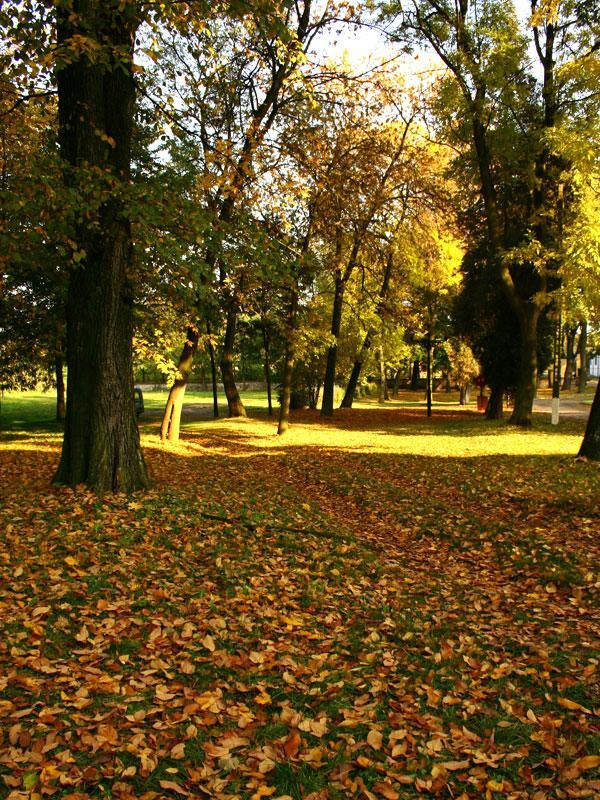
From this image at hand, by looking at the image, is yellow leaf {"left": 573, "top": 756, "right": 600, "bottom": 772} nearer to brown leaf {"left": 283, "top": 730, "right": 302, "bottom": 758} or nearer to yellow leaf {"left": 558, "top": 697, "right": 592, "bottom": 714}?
yellow leaf {"left": 558, "top": 697, "right": 592, "bottom": 714}

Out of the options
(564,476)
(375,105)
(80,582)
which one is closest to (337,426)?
(375,105)

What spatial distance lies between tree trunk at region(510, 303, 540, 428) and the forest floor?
10.8 metres

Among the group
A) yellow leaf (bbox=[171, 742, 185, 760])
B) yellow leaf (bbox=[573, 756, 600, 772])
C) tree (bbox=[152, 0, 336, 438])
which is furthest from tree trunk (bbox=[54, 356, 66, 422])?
yellow leaf (bbox=[573, 756, 600, 772])

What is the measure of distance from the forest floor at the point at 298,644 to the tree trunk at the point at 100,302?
659mm

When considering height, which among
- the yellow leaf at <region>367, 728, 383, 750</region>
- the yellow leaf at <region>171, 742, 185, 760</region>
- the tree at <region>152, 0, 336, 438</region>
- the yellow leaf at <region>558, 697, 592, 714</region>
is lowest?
the yellow leaf at <region>367, 728, 383, 750</region>

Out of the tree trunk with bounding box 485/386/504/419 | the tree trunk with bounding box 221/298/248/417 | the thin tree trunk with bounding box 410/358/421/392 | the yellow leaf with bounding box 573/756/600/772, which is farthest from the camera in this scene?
the thin tree trunk with bounding box 410/358/421/392

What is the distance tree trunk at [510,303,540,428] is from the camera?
20.0 metres

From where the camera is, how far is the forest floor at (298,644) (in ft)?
10.6

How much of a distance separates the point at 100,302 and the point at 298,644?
5761mm

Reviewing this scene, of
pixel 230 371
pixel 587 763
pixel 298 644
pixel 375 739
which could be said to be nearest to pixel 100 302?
pixel 298 644

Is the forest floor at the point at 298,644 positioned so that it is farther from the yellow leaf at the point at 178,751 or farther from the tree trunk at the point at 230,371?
the tree trunk at the point at 230,371

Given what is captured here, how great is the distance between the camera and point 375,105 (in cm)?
1758

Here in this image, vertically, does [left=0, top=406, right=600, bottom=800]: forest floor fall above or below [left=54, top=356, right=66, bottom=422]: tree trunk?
below

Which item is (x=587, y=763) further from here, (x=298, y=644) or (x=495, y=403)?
(x=495, y=403)
